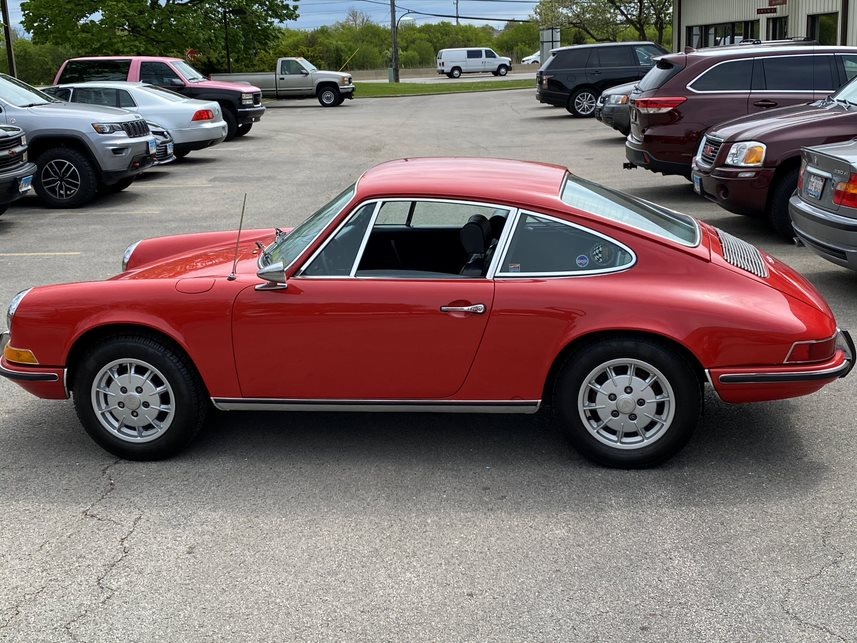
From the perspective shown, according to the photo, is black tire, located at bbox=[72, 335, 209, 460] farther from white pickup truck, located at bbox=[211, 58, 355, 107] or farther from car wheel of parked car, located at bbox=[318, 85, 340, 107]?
car wheel of parked car, located at bbox=[318, 85, 340, 107]

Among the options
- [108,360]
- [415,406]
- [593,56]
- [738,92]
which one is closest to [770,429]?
[415,406]

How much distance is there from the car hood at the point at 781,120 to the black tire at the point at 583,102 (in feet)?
52.2

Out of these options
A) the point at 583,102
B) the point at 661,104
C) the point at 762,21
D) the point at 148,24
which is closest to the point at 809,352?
the point at 661,104

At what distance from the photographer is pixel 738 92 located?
1284 cm

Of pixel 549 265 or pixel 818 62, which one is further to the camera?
pixel 818 62

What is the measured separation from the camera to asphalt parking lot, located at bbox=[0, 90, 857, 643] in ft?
12.3

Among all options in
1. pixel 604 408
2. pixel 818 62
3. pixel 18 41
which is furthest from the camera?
pixel 18 41

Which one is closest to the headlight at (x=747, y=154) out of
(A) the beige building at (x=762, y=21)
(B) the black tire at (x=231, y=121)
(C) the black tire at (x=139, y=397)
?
(C) the black tire at (x=139, y=397)

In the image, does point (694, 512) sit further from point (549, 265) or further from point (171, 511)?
point (171, 511)

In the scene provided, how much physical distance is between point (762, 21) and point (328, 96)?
14527 mm

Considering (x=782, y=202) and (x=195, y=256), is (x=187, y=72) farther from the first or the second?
(x=195, y=256)

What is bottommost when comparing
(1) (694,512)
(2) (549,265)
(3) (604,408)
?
(1) (694,512)

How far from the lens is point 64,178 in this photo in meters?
14.2

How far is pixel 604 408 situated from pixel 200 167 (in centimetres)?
1490
